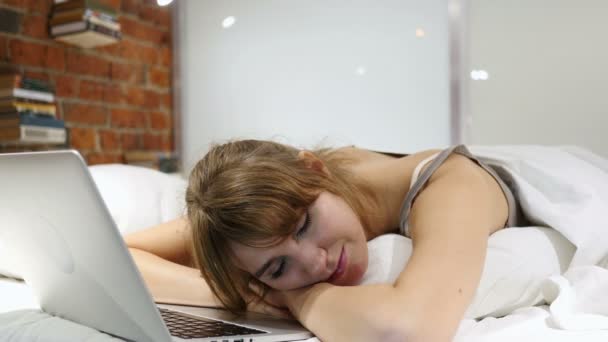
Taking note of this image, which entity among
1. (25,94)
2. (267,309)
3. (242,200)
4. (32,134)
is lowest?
(267,309)

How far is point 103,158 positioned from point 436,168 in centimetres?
184

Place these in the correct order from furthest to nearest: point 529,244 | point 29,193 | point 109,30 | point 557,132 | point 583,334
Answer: point 109,30 → point 557,132 → point 529,244 → point 583,334 → point 29,193

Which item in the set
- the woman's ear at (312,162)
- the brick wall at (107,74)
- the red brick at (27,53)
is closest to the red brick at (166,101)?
the brick wall at (107,74)

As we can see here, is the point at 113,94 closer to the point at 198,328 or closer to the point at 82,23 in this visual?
the point at 82,23

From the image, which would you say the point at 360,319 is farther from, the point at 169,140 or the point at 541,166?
the point at 169,140

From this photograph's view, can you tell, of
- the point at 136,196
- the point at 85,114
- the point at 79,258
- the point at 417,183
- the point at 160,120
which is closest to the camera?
the point at 79,258

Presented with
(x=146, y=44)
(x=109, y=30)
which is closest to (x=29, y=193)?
(x=109, y=30)

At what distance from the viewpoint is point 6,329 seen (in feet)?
2.43

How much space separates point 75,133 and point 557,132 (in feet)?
6.54

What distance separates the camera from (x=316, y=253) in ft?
2.77

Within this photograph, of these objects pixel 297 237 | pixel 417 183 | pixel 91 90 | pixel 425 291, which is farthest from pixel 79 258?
pixel 91 90

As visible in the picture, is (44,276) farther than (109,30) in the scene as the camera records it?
No

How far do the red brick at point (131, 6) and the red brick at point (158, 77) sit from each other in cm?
30

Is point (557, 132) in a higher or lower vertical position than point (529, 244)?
higher
